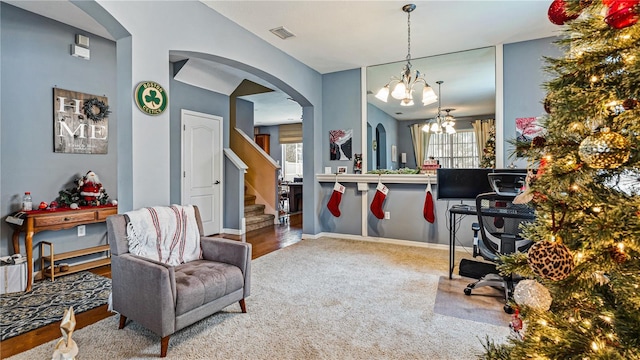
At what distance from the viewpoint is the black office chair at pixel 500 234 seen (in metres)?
2.52

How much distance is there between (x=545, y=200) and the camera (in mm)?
972

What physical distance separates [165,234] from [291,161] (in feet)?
28.9

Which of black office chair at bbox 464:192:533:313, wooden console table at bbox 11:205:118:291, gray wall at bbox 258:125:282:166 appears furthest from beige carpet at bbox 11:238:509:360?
gray wall at bbox 258:125:282:166

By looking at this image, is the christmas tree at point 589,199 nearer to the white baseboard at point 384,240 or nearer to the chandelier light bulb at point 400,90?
the chandelier light bulb at point 400,90

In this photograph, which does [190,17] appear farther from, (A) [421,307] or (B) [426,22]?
(A) [421,307]

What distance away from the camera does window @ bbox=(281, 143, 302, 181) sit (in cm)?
1093

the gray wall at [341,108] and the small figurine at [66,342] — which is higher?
the gray wall at [341,108]

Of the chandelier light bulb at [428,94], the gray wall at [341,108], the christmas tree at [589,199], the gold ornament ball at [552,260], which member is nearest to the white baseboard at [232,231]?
the gray wall at [341,108]

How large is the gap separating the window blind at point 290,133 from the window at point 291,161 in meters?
0.66

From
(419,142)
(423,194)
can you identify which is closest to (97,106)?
(423,194)

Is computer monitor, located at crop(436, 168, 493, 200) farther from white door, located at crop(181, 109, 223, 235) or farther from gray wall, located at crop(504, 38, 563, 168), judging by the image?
white door, located at crop(181, 109, 223, 235)

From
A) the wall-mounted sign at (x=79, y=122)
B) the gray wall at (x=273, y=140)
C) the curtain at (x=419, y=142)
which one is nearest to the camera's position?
the wall-mounted sign at (x=79, y=122)

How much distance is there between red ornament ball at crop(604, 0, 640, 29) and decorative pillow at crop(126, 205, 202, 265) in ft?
8.43

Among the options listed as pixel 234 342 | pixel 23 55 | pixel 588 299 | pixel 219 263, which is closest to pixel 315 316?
pixel 234 342
